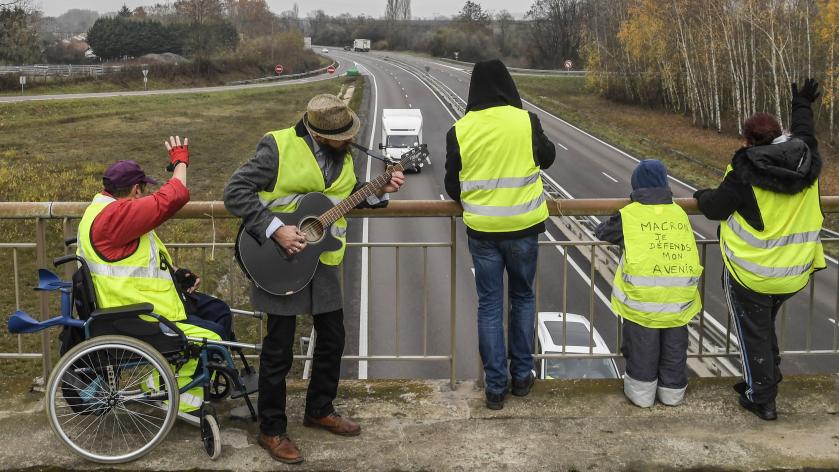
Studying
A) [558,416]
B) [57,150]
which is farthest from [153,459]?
[57,150]

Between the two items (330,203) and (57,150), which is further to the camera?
(57,150)

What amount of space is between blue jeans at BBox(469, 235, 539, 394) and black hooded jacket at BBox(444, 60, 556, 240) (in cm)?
7

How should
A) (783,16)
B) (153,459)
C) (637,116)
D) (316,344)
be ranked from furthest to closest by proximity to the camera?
(637,116)
(783,16)
(316,344)
(153,459)

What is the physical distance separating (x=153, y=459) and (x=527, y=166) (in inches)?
109

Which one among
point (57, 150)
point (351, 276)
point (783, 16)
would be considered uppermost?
point (783, 16)

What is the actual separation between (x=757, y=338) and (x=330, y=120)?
9.85 ft

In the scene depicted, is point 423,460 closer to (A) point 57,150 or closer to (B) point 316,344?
(B) point 316,344

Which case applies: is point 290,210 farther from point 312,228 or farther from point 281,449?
point 281,449

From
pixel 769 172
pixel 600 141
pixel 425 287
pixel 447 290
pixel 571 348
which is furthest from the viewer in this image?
pixel 600 141

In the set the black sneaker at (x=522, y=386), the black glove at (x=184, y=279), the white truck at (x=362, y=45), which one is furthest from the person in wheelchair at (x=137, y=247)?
the white truck at (x=362, y=45)

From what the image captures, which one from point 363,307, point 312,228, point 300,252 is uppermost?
point 312,228

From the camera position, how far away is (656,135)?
56.1m

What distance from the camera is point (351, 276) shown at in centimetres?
2519

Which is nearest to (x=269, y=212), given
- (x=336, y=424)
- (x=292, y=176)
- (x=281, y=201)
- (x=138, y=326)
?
(x=281, y=201)
